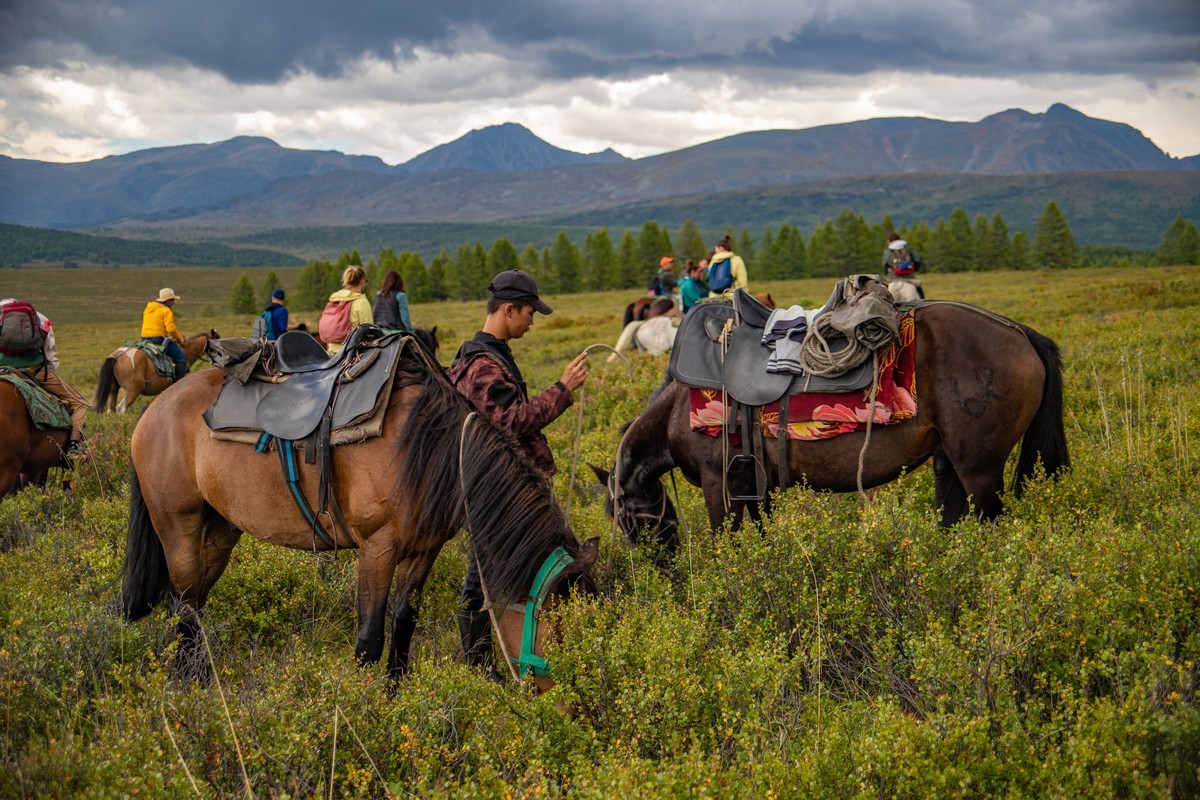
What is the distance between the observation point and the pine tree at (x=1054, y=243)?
6719cm

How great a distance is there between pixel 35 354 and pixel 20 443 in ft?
2.91

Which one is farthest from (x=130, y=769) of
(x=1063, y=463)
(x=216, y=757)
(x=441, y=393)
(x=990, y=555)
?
(x=1063, y=463)

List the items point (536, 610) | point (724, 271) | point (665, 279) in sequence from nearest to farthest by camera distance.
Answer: point (536, 610) → point (724, 271) → point (665, 279)

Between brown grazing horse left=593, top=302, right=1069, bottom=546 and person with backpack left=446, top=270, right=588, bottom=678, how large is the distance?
49.7 inches

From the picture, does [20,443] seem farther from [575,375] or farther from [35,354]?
[575,375]

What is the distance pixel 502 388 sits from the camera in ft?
13.0

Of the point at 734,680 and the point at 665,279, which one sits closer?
the point at 734,680

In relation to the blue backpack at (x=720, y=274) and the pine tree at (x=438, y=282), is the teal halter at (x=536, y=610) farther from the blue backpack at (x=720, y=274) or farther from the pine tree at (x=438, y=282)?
the pine tree at (x=438, y=282)

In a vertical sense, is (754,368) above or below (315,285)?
below

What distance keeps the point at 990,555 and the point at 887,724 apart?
58.5 inches

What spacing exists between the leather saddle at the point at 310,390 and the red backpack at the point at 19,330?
149 inches

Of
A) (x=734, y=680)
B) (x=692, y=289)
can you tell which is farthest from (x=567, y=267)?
(x=734, y=680)

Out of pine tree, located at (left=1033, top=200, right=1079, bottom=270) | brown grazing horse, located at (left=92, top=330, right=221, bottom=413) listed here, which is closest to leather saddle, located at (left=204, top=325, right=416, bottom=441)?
brown grazing horse, located at (left=92, top=330, right=221, bottom=413)

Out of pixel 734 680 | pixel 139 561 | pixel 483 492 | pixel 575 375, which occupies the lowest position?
pixel 734 680
